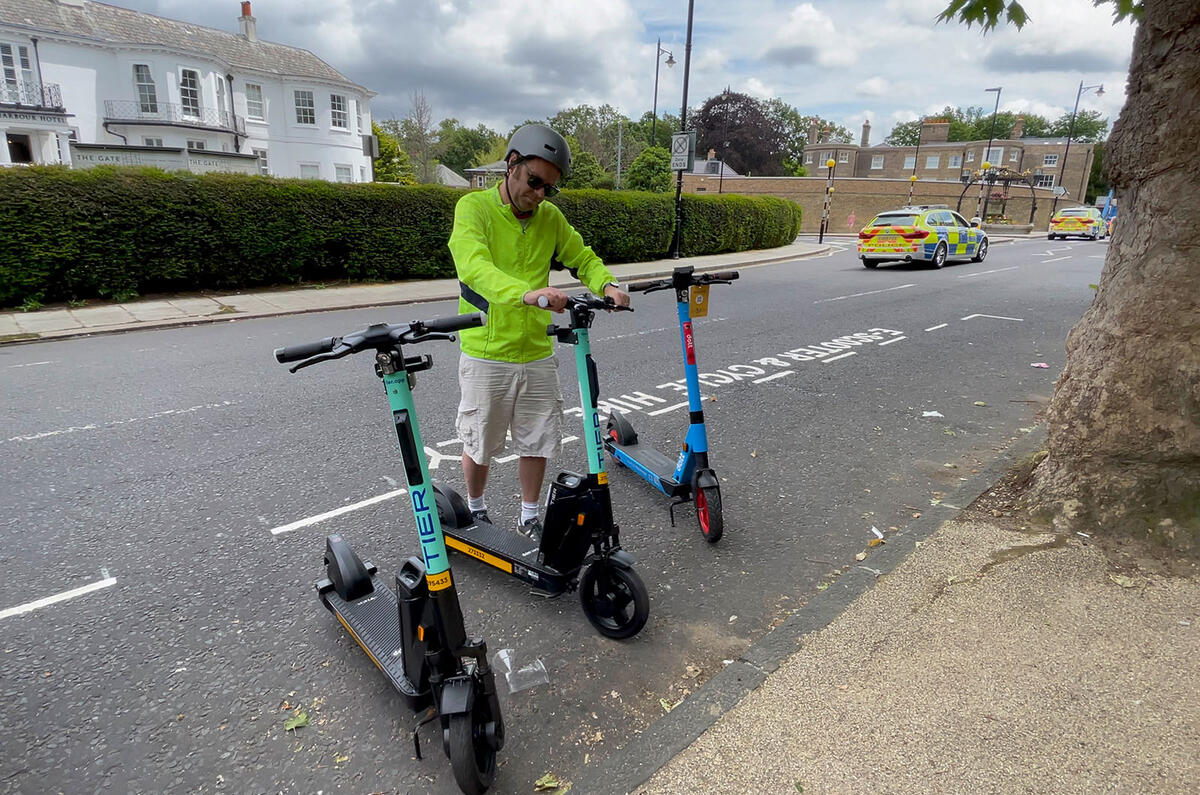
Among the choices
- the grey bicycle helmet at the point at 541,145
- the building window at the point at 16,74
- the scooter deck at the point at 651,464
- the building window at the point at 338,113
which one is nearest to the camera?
the grey bicycle helmet at the point at 541,145

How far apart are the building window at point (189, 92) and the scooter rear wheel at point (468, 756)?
38.1m

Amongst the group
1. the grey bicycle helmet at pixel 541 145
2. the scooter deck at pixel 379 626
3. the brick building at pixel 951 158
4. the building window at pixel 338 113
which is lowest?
the scooter deck at pixel 379 626

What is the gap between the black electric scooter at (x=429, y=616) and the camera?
1.97 meters

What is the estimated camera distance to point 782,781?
203 cm

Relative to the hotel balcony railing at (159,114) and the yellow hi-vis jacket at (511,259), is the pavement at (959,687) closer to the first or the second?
the yellow hi-vis jacket at (511,259)

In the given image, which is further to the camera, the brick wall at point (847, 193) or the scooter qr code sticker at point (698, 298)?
the brick wall at point (847, 193)

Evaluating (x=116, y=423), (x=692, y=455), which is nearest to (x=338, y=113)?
(x=116, y=423)

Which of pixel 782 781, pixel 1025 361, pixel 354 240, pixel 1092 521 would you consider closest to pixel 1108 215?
pixel 1025 361

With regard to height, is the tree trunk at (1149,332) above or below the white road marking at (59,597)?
above

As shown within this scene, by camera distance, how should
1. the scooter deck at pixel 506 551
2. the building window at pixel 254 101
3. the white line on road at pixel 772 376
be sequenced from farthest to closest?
the building window at pixel 254 101, the white line on road at pixel 772 376, the scooter deck at pixel 506 551

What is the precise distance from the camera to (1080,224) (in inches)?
1347

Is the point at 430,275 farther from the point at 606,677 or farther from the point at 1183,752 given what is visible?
the point at 1183,752

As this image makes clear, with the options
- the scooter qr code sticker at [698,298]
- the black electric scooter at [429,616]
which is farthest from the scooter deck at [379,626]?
the scooter qr code sticker at [698,298]

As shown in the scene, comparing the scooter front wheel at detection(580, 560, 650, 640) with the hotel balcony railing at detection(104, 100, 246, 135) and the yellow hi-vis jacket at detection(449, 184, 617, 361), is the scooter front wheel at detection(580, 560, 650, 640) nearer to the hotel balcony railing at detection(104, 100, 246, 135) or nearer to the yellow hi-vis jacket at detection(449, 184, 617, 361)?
the yellow hi-vis jacket at detection(449, 184, 617, 361)
